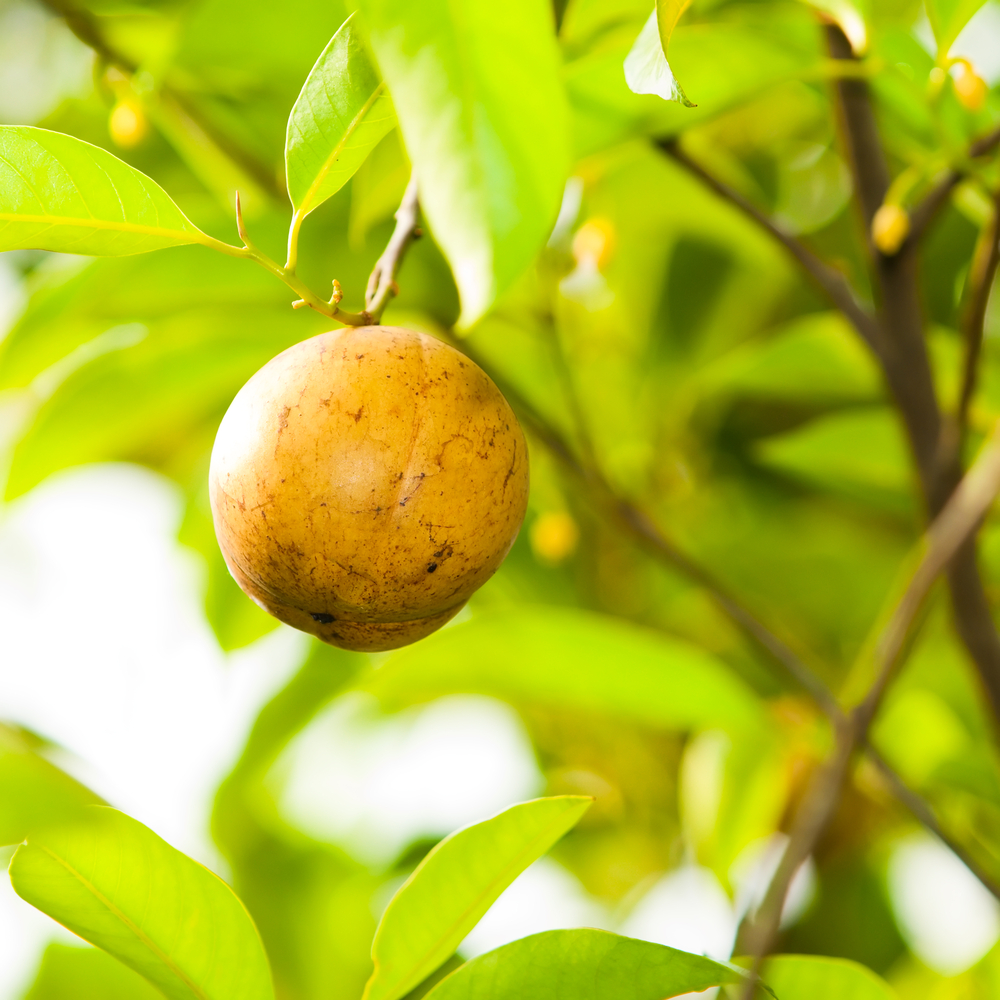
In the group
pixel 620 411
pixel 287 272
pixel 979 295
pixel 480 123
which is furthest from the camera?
pixel 620 411

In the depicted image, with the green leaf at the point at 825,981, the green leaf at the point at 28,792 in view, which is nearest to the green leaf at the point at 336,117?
the green leaf at the point at 28,792

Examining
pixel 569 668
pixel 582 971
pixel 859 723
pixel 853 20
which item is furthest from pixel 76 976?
pixel 853 20

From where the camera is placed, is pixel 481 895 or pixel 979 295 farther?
pixel 979 295

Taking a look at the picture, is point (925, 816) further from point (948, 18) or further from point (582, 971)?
point (948, 18)

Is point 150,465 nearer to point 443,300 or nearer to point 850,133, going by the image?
point 443,300

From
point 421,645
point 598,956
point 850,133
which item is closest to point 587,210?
point 850,133

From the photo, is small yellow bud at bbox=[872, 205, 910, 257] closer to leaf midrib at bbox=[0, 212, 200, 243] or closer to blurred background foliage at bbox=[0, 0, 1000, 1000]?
blurred background foliage at bbox=[0, 0, 1000, 1000]

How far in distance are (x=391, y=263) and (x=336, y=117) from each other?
66 millimetres

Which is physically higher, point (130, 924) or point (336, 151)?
point (336, 151)

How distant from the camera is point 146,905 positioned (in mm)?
462

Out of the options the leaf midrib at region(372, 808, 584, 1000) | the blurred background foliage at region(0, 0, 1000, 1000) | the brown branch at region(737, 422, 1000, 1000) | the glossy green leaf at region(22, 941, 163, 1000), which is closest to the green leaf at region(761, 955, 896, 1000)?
the brown branch at region(737, 422, 1000, 1000)

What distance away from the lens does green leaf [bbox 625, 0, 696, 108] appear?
293 mm

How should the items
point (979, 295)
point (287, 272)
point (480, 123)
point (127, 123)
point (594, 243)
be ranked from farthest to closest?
point (594, 243) < point (127, 123) < point (979, 295) < point (287, 272) < point (480, 123)

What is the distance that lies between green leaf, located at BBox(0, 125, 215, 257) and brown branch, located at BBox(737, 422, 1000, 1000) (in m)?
0.35
